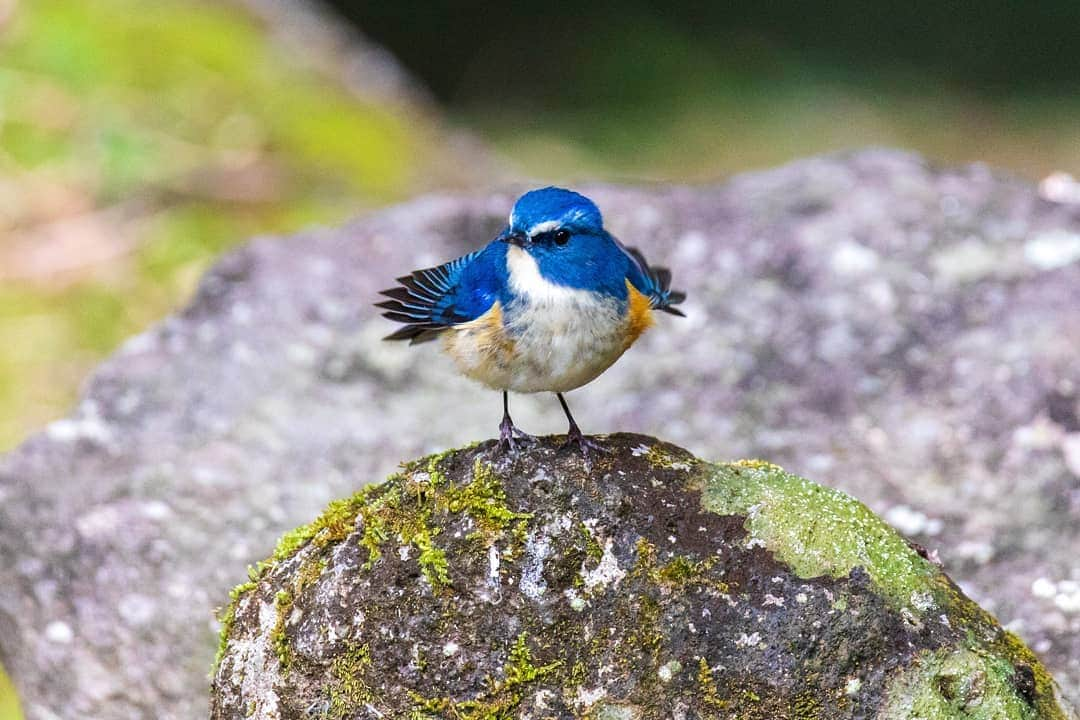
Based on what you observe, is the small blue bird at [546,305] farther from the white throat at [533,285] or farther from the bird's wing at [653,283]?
the bird's wing at [653,283]

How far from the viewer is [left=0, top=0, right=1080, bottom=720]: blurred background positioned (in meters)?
8.29

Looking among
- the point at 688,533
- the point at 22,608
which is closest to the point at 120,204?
the point at 22,608

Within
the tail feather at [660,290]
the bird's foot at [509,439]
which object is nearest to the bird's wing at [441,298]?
the bird's foot at [509,439]

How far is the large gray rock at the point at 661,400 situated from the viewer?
4703 millimetres

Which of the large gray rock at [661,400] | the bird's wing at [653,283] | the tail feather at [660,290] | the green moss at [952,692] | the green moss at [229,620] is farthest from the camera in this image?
the large gray rock at [661,400]

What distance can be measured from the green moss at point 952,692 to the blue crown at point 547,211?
1.54m

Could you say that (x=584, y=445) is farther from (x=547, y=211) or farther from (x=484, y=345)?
(x=547, y=211)

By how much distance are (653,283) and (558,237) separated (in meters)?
0.71

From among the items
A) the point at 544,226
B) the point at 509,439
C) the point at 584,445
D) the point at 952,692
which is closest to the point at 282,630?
the point at 509,439

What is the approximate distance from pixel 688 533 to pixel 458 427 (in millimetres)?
2468

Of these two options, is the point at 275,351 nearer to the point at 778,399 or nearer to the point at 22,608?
the point at 22,608

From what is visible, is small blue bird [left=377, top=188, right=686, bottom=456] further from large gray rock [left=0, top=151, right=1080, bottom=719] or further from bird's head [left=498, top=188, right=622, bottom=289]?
large gray rock [left=0, top=151, right=1080, bottom=719]

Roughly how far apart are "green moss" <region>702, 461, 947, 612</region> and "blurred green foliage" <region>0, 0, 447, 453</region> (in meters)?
4.83

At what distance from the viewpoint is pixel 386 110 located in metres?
10.4
